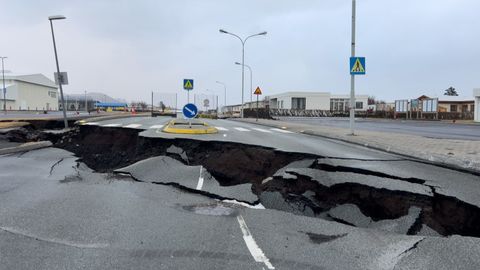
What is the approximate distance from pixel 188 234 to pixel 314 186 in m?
2.99

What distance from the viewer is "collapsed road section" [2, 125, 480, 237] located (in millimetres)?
5910

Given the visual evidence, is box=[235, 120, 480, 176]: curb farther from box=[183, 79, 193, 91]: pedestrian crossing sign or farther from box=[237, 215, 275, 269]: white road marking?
box=[183, 79, 193, 91]: pedestrian crossing sign

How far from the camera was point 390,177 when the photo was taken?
304 inches

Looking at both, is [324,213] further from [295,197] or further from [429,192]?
[429,192]

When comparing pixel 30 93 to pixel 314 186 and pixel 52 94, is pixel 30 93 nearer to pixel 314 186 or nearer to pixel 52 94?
pixel 52 94

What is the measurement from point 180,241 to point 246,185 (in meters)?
3.42

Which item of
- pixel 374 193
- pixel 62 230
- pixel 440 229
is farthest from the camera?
pixel 374 193

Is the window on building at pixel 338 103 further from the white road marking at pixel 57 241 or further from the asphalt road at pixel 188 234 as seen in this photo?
the white road marking at pixel 57 241

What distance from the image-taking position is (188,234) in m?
5.12

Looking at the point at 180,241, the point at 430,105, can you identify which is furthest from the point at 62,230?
the point at 430,105

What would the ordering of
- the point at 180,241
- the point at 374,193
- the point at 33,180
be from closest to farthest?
the point at 180,241, the point at 374,193, the point at 33,180

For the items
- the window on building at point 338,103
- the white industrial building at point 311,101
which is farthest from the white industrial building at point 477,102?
the window on building at point 338,103

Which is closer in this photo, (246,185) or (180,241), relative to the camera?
(180,241)

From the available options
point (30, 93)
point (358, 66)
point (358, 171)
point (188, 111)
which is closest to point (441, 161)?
point (358, 171)
